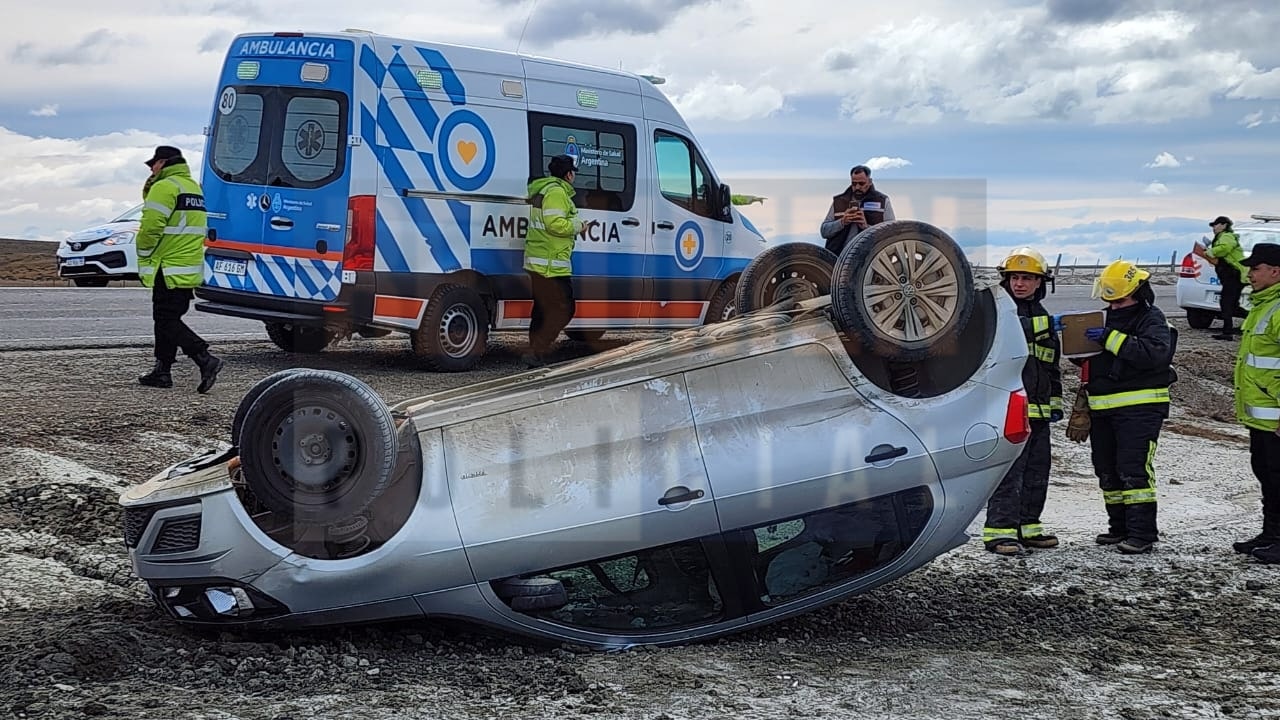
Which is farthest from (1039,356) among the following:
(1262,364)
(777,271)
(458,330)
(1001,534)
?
(458,330)

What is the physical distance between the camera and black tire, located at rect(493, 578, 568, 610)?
4469 mm

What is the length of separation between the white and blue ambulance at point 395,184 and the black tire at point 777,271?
4800 mm

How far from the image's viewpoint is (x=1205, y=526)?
25.2 ft

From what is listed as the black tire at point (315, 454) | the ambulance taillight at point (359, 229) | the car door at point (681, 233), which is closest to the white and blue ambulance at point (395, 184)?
the ambulance taillight at point (359, 229)

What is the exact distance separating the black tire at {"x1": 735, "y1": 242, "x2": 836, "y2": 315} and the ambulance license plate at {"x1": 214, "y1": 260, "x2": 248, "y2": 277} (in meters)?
5.67

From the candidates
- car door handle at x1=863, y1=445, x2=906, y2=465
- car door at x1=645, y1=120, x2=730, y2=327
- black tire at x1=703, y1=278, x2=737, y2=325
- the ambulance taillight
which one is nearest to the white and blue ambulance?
the ambulance taillight

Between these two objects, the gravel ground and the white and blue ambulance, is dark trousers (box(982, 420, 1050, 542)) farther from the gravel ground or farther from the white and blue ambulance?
the white and blue ambulance

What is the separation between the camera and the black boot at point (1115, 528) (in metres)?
7.16

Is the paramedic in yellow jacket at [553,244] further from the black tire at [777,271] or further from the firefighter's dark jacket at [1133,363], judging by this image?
the firefighter's dark jacket at [1133,363]

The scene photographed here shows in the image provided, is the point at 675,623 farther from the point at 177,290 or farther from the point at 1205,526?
the point at 177,290

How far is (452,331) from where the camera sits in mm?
11016

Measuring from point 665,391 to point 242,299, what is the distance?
270 inches

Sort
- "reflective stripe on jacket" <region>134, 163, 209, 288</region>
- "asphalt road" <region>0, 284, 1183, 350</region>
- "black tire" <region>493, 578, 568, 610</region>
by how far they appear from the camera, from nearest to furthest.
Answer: "black tire" <region>493, 578, 568, 610</region>
"reflective stripe on jacket" <region>134, 163, 209, 288</region>
"asphalt road" <region>0, 284, 1183, 350</region>

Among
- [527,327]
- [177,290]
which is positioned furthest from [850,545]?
[527,327]
